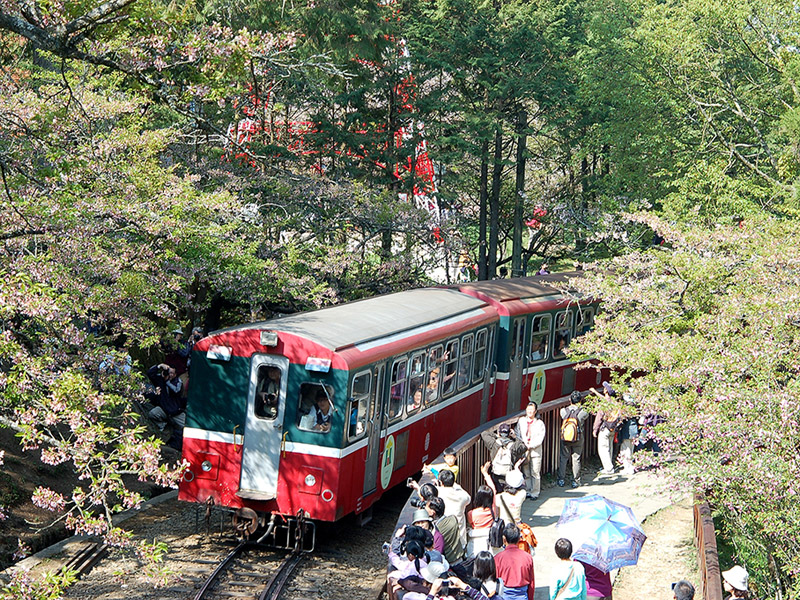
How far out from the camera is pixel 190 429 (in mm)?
12680

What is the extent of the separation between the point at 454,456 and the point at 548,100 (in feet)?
66.6

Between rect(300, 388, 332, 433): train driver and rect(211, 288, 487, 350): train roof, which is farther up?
rect(211, 288, 487, 350): train roof

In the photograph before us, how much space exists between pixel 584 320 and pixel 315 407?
10326 mm

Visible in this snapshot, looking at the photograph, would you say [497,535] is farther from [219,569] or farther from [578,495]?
[578,495]

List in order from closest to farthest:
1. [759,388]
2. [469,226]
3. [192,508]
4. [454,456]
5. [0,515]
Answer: [0,515] < [759,388] < [454,456] < [192,508] < [469,226]

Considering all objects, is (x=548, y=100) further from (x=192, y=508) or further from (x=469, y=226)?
(x=192, y=508)

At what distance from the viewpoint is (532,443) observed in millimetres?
14484

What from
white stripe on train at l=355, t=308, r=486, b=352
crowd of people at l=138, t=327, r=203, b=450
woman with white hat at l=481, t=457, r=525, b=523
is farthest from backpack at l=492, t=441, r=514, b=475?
crowd of people at l=138, t=327, r=203, b=450

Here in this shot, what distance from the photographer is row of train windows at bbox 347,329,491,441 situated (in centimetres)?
1264

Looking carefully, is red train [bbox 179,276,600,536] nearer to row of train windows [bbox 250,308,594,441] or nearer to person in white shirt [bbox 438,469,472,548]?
row of train windows [bbox 250,308,594,441]

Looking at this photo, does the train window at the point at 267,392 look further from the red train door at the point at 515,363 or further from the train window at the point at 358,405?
the red train door at the point at 515,363

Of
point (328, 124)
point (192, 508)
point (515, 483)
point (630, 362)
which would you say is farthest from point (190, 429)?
point (328, 124)

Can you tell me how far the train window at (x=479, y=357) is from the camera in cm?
1722

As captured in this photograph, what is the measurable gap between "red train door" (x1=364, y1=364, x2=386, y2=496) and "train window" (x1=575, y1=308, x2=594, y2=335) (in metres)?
8.79
